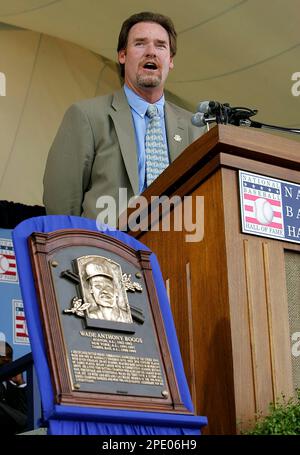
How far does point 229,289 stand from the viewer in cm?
218

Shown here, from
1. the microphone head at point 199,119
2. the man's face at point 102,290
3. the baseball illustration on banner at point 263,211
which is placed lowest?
the man's face at point 102,290

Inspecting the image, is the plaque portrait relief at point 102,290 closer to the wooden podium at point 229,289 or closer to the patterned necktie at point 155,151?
the wooden podium at point 229,289

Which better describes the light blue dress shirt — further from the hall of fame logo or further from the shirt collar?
the hall of fame logo

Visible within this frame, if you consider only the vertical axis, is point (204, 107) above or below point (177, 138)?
below

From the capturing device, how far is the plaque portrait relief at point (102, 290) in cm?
200

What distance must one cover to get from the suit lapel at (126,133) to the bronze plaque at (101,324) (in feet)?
2.61

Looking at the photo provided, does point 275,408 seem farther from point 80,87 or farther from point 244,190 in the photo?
point 80,87

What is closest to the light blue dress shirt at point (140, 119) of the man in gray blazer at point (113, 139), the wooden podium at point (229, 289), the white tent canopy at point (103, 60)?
the man in gray blazer at point (113, 139)

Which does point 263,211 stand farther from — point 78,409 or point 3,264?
point 3,264

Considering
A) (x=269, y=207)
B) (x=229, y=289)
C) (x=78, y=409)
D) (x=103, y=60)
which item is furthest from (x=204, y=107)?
(x=103, y=60)

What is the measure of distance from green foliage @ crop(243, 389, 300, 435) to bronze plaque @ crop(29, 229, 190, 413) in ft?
0.46

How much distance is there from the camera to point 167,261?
2424 millimetres

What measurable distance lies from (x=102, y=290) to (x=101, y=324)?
7cm
